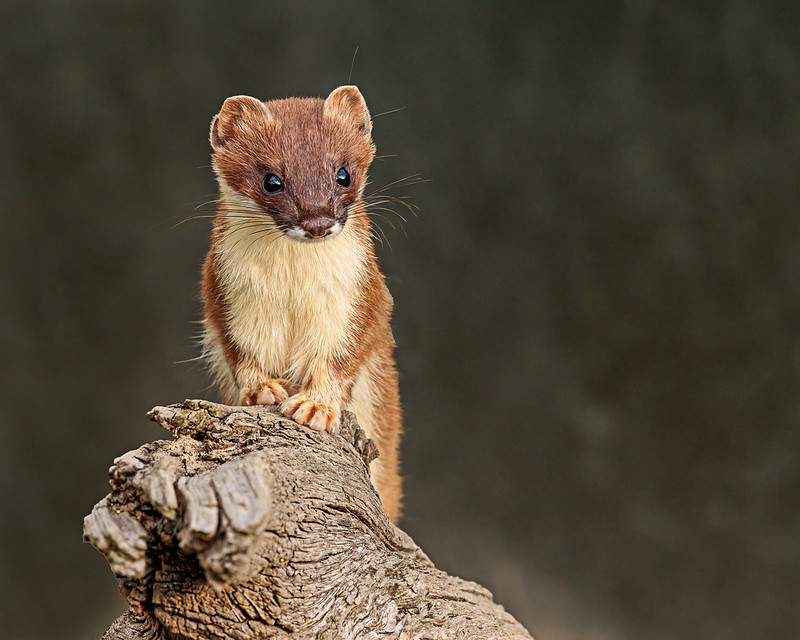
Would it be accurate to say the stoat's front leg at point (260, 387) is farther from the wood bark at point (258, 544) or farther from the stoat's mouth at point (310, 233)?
the stoat's mouth at point (310, 233)

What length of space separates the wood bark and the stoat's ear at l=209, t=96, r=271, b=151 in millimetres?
842

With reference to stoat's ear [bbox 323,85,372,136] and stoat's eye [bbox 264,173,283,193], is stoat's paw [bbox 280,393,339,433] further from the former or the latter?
stoat's ear [bbox 323,85,372,136]

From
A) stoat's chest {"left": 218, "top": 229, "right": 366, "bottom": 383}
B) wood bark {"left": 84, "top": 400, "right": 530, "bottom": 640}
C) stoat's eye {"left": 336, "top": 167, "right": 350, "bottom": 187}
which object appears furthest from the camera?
stoat's chest {"left": 218, "top": 229, "right": 366, "bottom": 383}

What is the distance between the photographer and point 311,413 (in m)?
Result: 2.48

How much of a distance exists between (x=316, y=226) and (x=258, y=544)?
869 mm

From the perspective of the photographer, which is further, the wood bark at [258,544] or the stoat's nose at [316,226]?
the stoat's nose at [316,226]

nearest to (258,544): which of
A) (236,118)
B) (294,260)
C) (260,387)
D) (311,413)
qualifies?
(311,413)

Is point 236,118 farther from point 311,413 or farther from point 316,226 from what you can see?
point 311,413

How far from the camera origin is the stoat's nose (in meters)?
2.24

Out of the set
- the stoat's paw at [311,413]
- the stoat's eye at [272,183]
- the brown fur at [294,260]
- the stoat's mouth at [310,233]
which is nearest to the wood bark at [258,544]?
the stoat's paw at [311,413]

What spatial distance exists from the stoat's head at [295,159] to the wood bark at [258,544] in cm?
59

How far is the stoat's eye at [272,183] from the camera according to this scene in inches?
92.0

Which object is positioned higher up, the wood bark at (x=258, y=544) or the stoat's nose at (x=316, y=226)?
the stoat's nose at (x=316, y=226)

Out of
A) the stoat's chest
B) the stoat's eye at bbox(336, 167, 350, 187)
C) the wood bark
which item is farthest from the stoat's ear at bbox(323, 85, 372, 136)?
the wood bark
